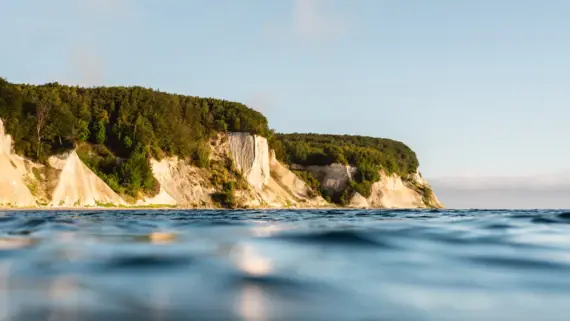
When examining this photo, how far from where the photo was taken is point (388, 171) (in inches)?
4747

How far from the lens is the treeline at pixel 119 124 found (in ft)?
182

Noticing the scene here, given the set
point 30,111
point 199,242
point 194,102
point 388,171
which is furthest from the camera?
point 388,171

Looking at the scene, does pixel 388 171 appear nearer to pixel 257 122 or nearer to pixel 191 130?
pixel 257 122

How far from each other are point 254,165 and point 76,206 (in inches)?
1449

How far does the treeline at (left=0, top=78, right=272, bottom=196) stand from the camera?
55.6 meters

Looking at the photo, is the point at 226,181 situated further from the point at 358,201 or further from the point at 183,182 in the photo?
the point at 358,201

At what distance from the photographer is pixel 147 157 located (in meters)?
70.2

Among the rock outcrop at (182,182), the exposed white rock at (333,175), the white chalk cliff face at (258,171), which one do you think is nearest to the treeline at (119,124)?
the rock outcrop at (182,182)

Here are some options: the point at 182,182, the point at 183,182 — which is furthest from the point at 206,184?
the point at 182,182

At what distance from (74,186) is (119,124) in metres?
22.2

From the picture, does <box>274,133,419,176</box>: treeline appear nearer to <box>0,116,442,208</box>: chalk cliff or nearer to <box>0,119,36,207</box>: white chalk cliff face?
<box>0,116,442,208</box>: chalk cliff

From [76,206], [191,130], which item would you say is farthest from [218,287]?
[191,130]

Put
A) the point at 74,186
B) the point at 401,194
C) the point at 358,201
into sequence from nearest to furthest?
1. the point at 74,186
2. the point at 358,201
3. the point at 401,194

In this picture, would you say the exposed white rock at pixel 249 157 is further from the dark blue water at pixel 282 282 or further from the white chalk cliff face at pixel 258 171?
the dark blue water at pixel 282 282
